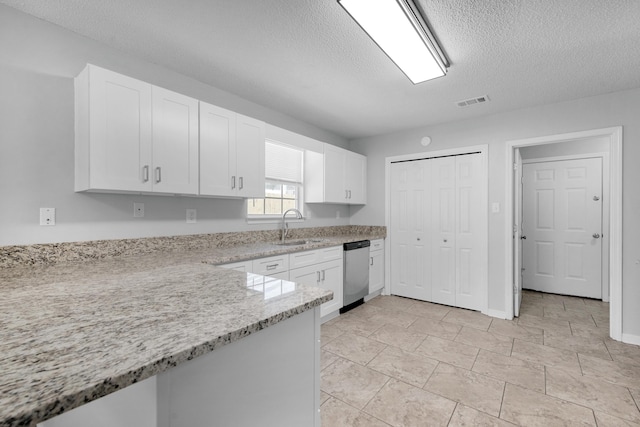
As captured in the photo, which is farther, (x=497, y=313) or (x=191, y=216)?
(x=497, y=313)

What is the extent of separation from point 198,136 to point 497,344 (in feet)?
10.8

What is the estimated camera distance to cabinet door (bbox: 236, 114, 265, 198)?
269 cm

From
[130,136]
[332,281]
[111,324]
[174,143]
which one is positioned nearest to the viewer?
[111,324]

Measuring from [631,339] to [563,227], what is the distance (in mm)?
1915

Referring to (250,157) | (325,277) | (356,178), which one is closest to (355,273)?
(325,277)

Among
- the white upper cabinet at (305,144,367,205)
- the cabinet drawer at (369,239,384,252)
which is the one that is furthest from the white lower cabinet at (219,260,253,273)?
the cabinet drawer at (369,239,384,252)

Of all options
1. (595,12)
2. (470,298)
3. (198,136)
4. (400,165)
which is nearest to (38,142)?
(198,136)

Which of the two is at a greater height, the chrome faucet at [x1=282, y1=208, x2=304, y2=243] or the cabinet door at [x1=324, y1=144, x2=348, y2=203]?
the cabinet door at [x1=324, y1=144, x2=348, y2=203]

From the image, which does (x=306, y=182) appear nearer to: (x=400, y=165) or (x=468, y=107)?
(x=400, y=165)

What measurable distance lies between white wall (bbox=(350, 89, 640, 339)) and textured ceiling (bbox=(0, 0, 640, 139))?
167mm

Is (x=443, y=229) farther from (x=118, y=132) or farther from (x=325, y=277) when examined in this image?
(x=118, y=132)

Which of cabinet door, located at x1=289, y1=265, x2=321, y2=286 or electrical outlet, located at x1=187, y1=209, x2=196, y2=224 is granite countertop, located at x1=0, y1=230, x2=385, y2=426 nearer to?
electrical outlet, located at x1=187, y1=209, x2=196, y2=224

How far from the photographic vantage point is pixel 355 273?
3.65 metres

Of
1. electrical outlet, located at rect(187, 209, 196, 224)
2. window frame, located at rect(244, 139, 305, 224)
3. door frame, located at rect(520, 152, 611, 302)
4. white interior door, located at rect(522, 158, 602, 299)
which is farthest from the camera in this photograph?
white interior door, located at rect(522, 158, 602, 299)
